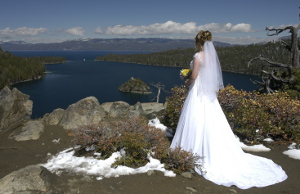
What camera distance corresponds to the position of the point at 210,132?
5.46 metres

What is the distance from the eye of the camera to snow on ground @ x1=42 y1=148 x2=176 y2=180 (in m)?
5.07

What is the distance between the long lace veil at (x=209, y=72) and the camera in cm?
541

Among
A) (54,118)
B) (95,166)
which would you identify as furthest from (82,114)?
(95,166)

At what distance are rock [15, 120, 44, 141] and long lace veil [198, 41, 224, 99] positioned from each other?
19.4 ft

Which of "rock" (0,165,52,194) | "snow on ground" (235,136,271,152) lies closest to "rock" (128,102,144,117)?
"snow on ground" (235,136,271,152)

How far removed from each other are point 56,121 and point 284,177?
7.70 m

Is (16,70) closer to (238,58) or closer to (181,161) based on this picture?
(181,161)

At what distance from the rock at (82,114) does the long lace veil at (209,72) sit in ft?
15.7

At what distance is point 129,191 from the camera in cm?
432

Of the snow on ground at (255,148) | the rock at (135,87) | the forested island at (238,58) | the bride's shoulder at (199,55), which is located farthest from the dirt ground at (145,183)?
the forested island at (238,58)

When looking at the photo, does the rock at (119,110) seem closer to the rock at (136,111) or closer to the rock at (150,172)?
the rock at (136,111)

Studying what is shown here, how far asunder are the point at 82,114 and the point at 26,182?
522 cm

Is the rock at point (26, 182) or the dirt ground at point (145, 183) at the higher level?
the rock at point (26, 182)

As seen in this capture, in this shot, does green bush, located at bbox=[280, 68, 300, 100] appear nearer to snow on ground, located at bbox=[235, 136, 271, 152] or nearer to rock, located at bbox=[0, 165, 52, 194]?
snow on ground, located at bbox=[235, 136, 271, 152]
